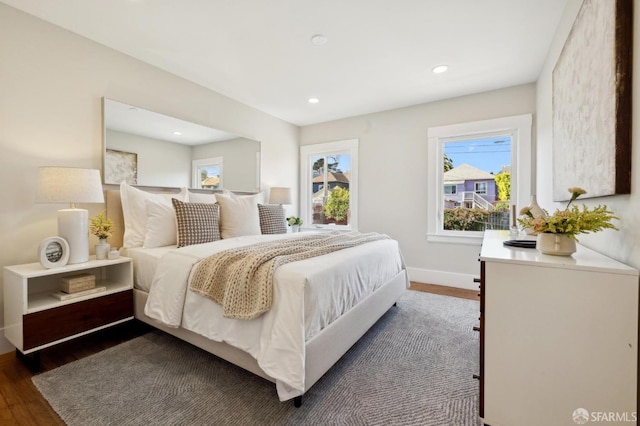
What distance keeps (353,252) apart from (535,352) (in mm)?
1235

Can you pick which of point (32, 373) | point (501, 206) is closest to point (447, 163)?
point (501, 206)

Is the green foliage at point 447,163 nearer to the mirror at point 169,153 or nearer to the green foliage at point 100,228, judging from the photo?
the mirror at point 169,153

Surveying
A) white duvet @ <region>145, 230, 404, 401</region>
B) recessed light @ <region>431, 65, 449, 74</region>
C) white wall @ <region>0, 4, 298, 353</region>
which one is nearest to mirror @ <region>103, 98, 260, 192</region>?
white wall @ <region>0, 4, 298, 353</region>

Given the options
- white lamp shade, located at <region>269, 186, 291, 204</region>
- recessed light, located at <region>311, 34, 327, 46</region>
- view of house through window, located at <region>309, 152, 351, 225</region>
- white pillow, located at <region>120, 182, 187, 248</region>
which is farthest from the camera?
view of house through window, located at <region>309, 152, 351, 225</region>

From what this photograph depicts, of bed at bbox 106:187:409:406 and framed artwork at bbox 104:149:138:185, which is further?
framed artwork at bbox 104:149:138:185

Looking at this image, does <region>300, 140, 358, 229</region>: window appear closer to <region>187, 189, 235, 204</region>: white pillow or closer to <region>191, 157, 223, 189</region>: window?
<region>191, 157, 223, 189</region>: window

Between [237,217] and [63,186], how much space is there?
4.56ft

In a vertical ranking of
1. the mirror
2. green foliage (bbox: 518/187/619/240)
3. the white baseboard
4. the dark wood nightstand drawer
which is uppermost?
the mirror

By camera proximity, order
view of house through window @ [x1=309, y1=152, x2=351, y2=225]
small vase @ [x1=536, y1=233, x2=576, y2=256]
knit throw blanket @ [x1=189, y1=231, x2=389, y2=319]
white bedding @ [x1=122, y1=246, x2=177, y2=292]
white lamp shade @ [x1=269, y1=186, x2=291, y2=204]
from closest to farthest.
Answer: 1. small vase @ [x1=536, y1=233, x2=576, y2=256]
2. knit throw blanket @ [x1=189, y1=231, x2=389, y2=319]
3. white bedding @ [x1=122, y1=246, x2=177, y2=292]
4. white lamp shade @ [x1=269, y1=186, x2=291, y2=204]
5. view of house through window @ [x1=309, y1=152, x2=351, y2=225]

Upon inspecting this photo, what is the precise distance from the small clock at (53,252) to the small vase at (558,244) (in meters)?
2.91

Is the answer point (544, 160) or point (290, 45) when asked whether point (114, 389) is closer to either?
point (290, 45)

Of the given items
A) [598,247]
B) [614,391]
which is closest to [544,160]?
[598,247]

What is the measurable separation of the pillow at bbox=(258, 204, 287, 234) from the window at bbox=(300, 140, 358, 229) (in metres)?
1.41

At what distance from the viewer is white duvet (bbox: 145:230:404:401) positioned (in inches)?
55.3
